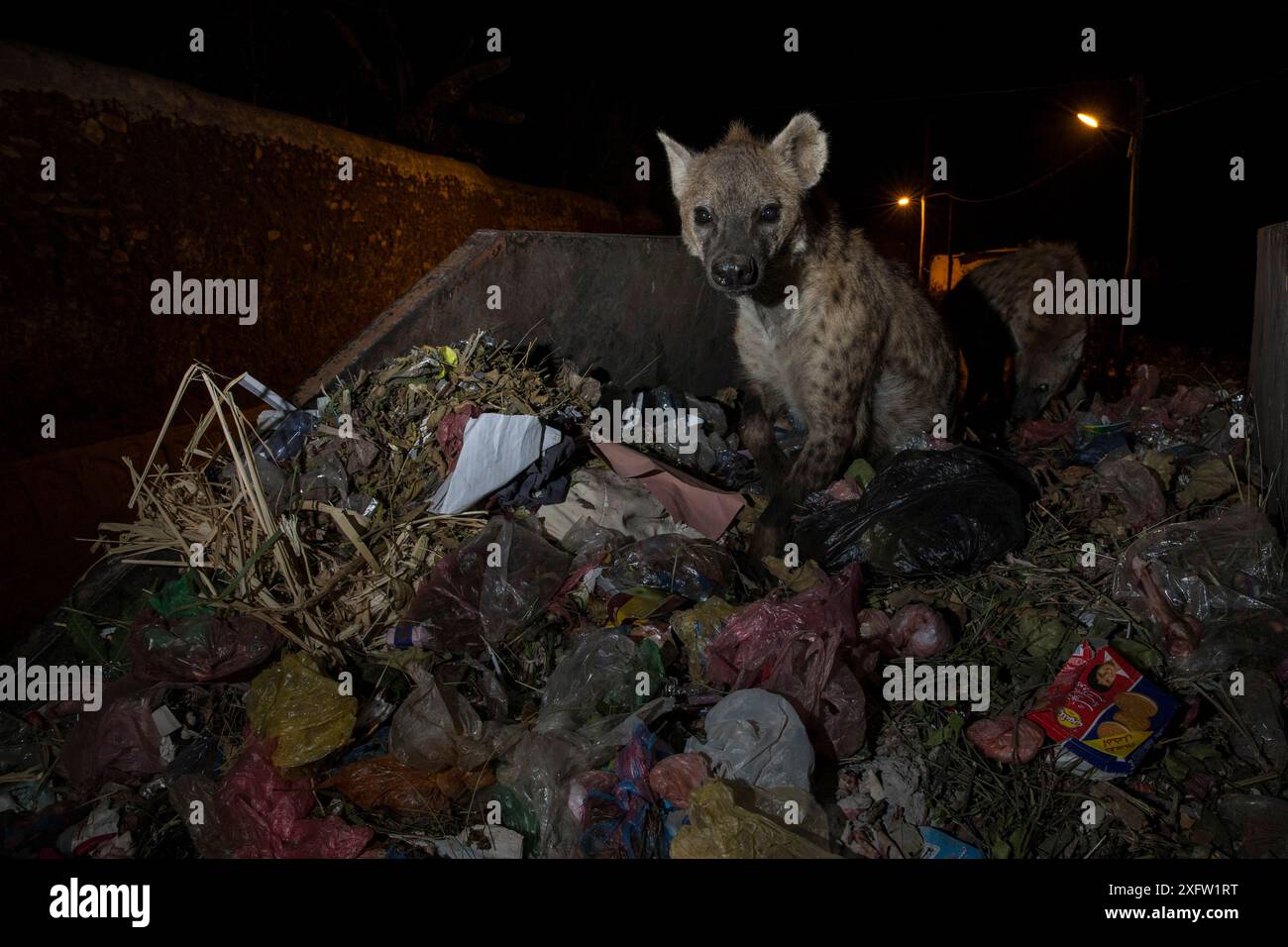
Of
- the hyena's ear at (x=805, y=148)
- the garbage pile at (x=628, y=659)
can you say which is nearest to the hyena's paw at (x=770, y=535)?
the garbage pile at (x=628, y=659)

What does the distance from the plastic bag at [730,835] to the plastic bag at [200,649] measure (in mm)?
1414

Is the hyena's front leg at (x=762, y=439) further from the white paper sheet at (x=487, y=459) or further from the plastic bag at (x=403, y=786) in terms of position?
the plastic bag at (x=403, y=786)

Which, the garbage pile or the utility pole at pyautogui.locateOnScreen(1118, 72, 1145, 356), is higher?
the utility pole at pyautogui.locateOnScreen(1118, 72, 1145, 356)

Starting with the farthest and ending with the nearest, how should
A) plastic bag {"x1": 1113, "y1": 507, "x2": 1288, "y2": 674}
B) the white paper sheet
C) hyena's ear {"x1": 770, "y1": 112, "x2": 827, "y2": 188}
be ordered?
hyena's ear {"x1": 770, "y1": 112, "x2": 827, "y2": 188} < the white paper sheet < plastic bag {"x1": 1113, "y1": 507, "x2": 1288, "y2": 674}

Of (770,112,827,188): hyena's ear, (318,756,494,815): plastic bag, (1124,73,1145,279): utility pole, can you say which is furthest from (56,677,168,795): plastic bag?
(1124,73,1145,279): utility pole

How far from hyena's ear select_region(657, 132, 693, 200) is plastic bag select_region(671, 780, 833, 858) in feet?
9.22

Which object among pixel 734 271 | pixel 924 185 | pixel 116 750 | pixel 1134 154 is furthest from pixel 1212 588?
pixel 924 185

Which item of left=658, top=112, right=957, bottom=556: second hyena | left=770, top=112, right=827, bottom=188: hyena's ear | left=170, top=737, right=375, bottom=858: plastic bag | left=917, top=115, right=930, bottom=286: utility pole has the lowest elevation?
left=170, top=737, right=375, bottom=858: plastic bag

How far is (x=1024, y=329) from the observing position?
4.58m

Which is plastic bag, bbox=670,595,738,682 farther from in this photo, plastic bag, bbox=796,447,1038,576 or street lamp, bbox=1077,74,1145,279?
street lamp, bbox=1077,74,1145,279

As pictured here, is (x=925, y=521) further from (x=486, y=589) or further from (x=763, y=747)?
(x=486, y=589)

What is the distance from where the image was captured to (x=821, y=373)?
3355mm

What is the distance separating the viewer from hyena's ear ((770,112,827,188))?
3266 millimetres

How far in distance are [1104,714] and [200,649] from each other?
2580mm
